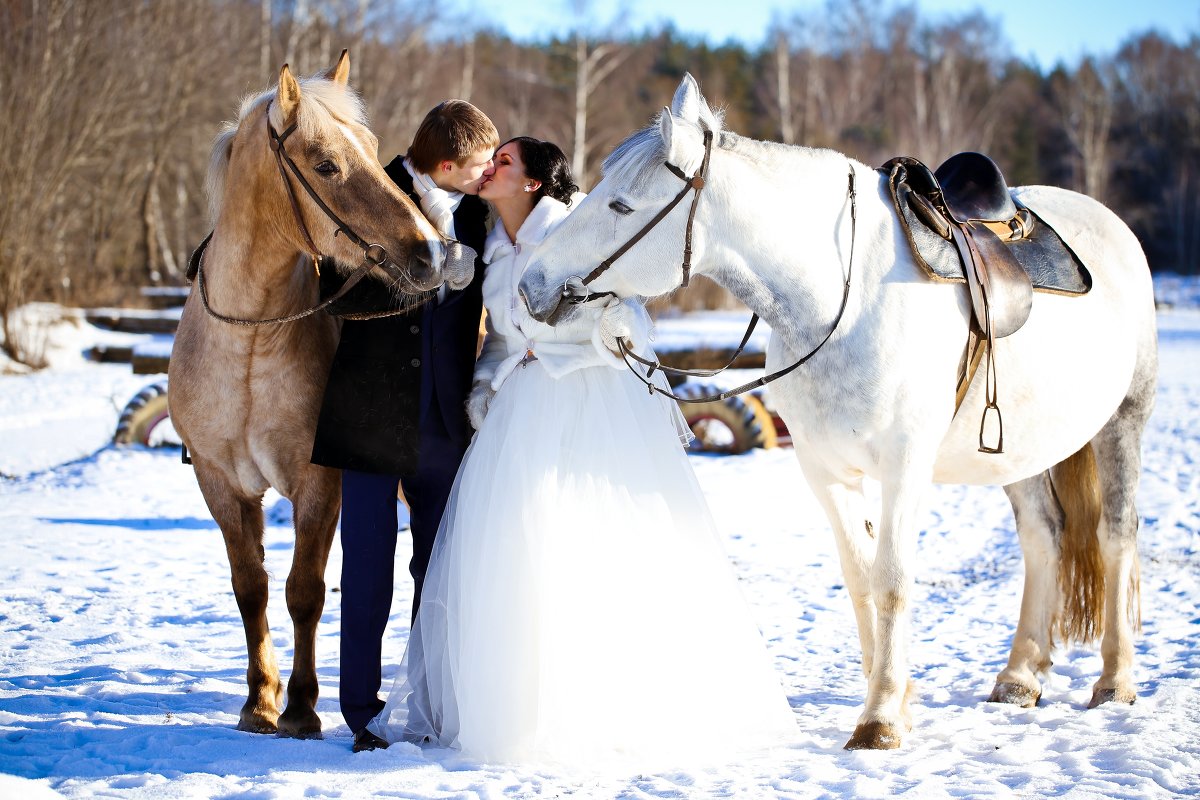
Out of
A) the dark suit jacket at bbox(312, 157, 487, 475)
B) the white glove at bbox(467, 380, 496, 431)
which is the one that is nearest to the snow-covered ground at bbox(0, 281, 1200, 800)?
the dark suit jacket at bbox(312, 157, 487, 475)

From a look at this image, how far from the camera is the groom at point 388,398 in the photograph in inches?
125

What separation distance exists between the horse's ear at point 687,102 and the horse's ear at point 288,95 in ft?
3.61

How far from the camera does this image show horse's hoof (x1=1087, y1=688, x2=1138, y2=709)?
144 inches

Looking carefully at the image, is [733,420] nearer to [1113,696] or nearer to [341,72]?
[1113,696]

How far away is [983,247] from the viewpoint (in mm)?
3375

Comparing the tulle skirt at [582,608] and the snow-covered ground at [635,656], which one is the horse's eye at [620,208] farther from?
the snow-covered ground at [635,656]

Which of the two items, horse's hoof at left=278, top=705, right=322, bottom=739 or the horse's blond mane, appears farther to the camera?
horse's hoof at left=278, top=705, right=322, bottom=739

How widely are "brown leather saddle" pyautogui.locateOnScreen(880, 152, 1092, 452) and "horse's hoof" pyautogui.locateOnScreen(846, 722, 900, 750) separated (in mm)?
955

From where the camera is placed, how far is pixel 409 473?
323 centimetres

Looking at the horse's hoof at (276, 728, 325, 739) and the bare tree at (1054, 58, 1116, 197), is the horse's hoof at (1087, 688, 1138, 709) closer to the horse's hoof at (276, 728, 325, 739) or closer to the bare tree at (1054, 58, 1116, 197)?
the horse's hoof at (276, 728, 325, 739)

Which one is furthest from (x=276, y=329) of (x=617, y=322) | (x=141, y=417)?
(x=141, y=417)

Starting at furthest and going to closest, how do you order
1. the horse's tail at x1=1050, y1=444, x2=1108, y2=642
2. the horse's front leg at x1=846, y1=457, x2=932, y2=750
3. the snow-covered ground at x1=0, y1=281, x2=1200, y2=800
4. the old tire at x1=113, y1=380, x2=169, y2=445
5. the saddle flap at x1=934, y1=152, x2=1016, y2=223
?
1. the old tire at x1=113, y1=380, x2=169, y2=445
2. the horse's tail at x1=1050, y1=444, x2=1108, y2=642
3. the saddle flap at x1=934, y1=152, x2=1016, y2=223
4. the horse's front leg at x1=846, y1=457, x2=932, y2=750
5. the snow-covered ground at x1=0, y1=281, x2=1200, y2=800

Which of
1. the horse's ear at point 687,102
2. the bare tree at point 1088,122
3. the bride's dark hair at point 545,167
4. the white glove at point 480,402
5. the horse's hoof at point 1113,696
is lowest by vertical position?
the horse's hoof at point 1113,696

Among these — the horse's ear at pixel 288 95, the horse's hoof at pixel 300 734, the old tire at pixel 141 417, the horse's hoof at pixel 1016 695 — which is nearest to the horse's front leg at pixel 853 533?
the horse's hoof at pixel 1016 695
